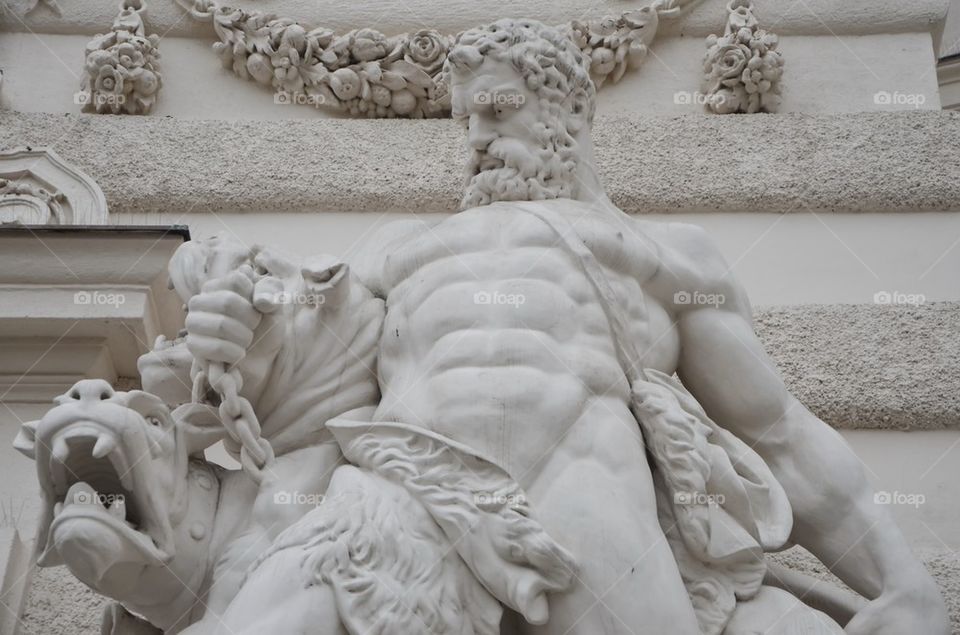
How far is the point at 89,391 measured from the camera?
10.4 ft

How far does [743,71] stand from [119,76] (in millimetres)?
1937

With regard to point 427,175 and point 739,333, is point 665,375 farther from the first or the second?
point 427,175

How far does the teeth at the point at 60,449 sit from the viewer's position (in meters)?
3.10

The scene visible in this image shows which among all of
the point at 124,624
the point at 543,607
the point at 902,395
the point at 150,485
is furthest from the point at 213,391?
the point at 902,395

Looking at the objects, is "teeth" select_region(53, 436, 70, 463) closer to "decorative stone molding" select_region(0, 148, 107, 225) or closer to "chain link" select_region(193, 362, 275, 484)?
"chain link" select_region(193, 362, 275, 484)

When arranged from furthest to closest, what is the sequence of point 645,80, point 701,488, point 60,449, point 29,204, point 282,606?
point 645,80
point 29,204
point 701,488
point 60,449
point 282,606

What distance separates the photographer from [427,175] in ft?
16.8

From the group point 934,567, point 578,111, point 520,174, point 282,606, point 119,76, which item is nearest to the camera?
point 282,606

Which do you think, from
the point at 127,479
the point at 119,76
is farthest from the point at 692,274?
the point at 119,76

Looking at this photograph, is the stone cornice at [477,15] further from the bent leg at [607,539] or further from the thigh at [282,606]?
the thigh at [282,606]

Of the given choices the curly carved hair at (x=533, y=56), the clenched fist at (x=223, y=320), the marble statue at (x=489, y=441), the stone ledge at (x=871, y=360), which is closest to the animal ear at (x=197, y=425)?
the marble statue at (x=489, y=441)

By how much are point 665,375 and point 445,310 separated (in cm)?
49

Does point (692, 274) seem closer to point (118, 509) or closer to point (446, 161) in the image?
point (118, 509)

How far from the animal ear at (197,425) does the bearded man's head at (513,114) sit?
0.76 metres
